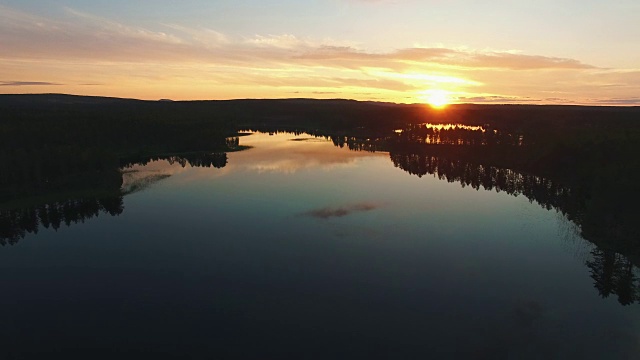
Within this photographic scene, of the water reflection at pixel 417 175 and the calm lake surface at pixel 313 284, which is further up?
the water reflection at pixel 417 175

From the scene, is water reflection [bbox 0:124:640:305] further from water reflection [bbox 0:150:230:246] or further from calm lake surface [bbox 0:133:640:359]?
calm lake surface [bbox 0:133:640:359]

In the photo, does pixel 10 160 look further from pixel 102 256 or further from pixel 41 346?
pixel 41 346

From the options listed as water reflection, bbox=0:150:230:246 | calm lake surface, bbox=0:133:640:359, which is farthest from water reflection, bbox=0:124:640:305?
calm lake surface, bbox=0:133:640:359

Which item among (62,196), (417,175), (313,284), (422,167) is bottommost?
(313,284)

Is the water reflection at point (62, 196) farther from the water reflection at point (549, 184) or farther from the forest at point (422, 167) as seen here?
the water reflection at point (549, 184)

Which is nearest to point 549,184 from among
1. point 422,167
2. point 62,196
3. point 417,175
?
point 417,175

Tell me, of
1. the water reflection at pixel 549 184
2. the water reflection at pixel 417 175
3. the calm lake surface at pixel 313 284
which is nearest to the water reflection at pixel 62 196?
the water reflection at pixel 417 175

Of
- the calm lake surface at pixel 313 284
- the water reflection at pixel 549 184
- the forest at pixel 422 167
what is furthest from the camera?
the forest at pixel 422 167

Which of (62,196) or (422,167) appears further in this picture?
(422,167)

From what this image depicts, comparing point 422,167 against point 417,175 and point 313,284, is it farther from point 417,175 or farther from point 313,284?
point 313,284
